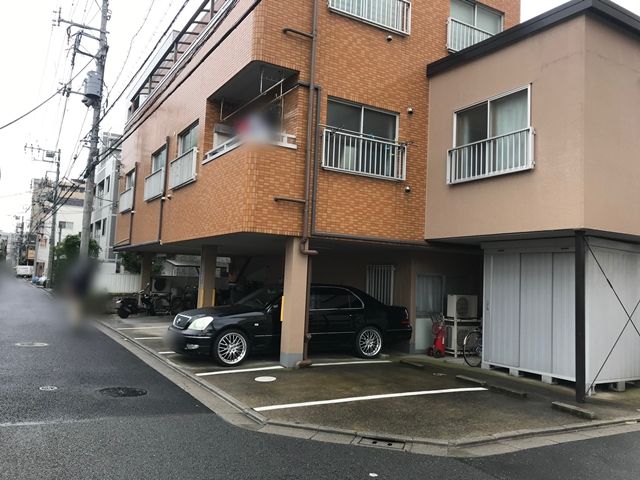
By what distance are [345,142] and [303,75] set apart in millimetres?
1582

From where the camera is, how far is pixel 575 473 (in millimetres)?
4812

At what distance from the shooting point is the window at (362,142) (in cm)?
1015

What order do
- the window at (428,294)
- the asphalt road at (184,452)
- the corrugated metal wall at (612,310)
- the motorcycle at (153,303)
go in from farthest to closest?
the motorcycle at (153,303) → the window at (428,294) → the corrugated metal wall at (612,310) → the asphalt road at (184,452)

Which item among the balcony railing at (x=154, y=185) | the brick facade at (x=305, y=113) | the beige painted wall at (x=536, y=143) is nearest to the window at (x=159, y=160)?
the balcony railing at (x=154, y=185)

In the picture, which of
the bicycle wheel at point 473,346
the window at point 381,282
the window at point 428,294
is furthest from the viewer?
the window at point 381,282

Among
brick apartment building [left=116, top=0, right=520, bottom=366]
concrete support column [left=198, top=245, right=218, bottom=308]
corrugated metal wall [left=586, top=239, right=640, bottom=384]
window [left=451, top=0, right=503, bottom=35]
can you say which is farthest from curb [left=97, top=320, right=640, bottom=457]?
window [left=451, top=0, right=503, bottom=35]

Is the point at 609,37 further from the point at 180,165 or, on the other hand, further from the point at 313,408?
the point at 180,165

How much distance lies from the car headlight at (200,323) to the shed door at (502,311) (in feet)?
18.3

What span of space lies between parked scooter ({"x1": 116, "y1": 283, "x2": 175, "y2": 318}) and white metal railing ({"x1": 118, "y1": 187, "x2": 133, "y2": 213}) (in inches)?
129

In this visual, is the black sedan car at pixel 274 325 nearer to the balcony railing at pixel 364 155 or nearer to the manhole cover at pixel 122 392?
the manhole cover at pixel 122 392

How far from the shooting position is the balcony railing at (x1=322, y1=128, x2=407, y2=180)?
33.0 ft

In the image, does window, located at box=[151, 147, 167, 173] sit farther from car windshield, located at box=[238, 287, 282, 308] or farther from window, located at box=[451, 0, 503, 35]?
window, located at box=[451, 0, 503, 35]

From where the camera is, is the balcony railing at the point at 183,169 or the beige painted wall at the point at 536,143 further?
the balcony railing at the point at 183,169

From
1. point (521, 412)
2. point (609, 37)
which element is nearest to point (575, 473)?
point (521, 412)
